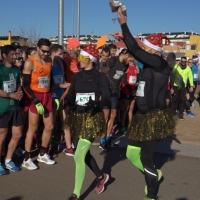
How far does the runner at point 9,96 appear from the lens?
4.90 metres

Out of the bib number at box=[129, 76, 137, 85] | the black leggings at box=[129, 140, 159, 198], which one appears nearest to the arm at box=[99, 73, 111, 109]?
the black leggings at box=[129, 140, 159, 198]

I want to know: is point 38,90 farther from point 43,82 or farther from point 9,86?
point 9,86

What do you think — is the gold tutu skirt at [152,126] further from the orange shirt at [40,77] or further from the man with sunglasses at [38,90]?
the orange shirt at [40,77]

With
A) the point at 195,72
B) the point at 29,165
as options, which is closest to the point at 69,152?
the point at 29,165

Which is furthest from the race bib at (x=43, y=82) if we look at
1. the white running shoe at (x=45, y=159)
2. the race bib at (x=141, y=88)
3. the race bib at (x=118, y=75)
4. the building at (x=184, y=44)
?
the building at (x=184, y=44)

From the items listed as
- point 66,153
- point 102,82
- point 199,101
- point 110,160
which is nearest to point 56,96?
point 66,153

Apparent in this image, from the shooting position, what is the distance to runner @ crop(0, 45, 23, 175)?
4.90m

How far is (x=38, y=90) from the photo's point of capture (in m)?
5.28

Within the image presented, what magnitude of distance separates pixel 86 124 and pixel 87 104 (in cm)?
25

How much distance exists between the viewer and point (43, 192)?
437 cm

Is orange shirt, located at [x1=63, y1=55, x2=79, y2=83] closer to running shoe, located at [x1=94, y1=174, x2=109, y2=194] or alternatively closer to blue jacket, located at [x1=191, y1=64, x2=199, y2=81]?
running shoe, located at [x1=94, y1=174, x2=109, y2=194]

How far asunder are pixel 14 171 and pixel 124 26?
2.87 m

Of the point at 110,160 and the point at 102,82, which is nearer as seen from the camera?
the point at 102,82

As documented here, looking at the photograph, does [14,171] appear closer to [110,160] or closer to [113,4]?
[110,160]
